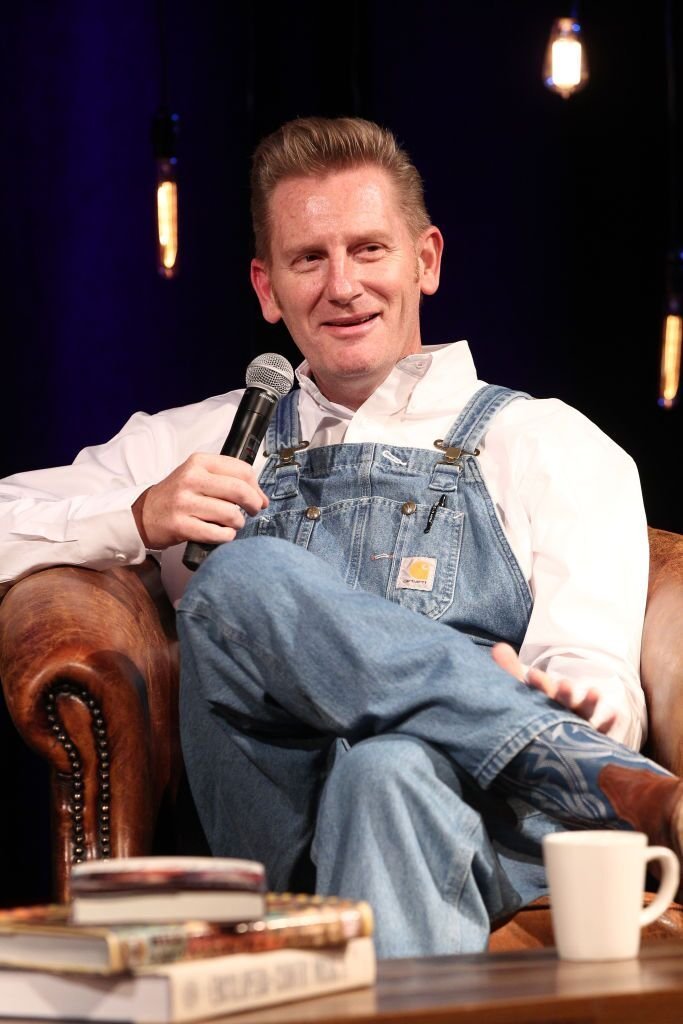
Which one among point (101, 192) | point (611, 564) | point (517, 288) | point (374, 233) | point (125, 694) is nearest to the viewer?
point (125, 694)

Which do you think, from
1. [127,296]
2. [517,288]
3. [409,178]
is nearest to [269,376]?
[409,178]

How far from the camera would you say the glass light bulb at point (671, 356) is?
3537 millimetres

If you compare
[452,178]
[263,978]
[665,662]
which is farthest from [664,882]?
[452,178]

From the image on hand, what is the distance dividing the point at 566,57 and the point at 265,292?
1.26 metres

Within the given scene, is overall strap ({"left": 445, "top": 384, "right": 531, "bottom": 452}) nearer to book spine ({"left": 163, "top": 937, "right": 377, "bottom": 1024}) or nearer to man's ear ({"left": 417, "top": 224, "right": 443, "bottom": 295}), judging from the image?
man's ear ({"left": 417, "top": 224, "right": 443, "bottom": 295})

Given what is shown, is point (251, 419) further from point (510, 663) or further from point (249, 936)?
point (249, 936)

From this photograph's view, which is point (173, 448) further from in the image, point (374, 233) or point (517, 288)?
point (517, 288)

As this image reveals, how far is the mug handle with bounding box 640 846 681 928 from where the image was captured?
3.67 ft

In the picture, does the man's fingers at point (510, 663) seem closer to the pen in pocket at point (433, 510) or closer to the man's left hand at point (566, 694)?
the man's left hand at point (566, 694)

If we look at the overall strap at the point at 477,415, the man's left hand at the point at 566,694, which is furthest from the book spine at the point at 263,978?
the overall strap at the point at 477,415

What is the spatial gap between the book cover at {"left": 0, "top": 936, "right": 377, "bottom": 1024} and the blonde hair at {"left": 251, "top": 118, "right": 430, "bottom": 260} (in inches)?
Result: 62.5

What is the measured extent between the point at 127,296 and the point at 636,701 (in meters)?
1.89

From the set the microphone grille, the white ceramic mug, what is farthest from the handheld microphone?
the white ceramic mug

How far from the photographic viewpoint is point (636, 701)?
1.79 meters
